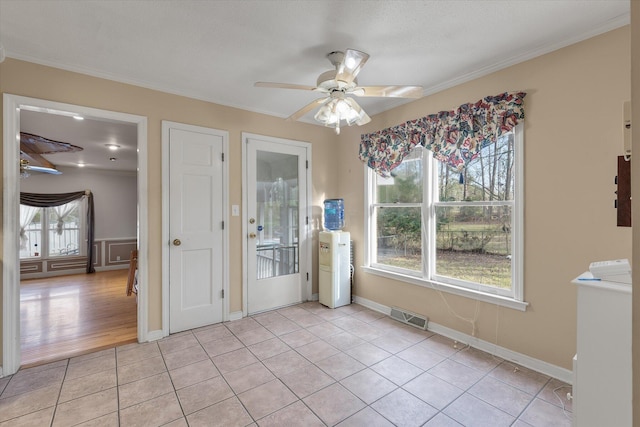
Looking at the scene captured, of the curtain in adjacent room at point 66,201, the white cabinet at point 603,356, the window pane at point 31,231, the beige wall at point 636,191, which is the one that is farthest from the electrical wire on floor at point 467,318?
the window pane at point 31,231

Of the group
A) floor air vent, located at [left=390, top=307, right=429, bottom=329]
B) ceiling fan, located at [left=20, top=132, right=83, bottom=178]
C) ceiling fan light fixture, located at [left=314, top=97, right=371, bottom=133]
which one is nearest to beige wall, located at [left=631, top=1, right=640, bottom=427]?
ceiling fan light fixture, located at [left=314, top=97, right=371, bottom=133]

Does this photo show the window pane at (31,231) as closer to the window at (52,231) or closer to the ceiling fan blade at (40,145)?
the window at (52,231)

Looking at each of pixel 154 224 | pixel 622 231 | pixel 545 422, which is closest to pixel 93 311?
pixel 154 224

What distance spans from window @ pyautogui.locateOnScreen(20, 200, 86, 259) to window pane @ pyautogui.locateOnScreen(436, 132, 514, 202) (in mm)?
7659

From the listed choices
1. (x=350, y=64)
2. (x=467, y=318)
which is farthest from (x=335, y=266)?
(x=350, y=64)

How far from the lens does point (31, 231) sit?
20.2ft

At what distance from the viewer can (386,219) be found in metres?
3.68

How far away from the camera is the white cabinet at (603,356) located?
4.36ft

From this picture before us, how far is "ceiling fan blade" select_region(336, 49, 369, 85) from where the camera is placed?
1.83m

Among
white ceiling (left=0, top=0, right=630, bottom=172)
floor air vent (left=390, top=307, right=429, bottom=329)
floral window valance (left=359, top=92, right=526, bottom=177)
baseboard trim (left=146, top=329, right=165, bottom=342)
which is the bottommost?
baseboard trim (left=146, top=329, right=165, bottom=342)

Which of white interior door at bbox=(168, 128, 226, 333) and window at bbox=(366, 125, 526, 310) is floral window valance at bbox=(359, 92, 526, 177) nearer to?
window at bbox=(366, 125, 526, 310)

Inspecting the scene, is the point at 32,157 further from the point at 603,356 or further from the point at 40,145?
the point at 603,356

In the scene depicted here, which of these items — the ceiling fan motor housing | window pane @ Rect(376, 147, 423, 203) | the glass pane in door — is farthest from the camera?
the glass pane in door

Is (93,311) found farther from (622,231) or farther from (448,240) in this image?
(622,231)
